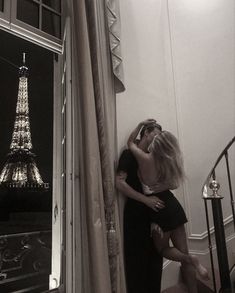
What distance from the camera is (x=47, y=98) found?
3.84m

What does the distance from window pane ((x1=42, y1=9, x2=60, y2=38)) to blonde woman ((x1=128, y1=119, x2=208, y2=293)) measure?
1199 millimetres

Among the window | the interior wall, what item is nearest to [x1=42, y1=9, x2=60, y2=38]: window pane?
the window

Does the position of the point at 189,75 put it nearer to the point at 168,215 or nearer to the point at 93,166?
the point at 168,215

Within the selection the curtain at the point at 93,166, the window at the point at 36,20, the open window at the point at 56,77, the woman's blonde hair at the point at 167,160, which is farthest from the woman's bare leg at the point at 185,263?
the window at the point at 36,20

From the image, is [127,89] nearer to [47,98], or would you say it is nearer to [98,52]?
[98,52]

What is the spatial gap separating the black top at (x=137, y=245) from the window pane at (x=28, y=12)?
135 centimetres

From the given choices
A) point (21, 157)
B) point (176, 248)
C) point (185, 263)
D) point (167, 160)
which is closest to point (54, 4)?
point (167, 160)

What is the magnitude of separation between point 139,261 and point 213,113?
2260mm

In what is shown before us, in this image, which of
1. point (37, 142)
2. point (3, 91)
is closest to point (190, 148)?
point (37, 142)

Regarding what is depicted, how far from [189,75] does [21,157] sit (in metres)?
3.06

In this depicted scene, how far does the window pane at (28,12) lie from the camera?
2.24 metres

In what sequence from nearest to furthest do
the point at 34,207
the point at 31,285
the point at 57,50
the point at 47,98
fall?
the point at 57,50
the point at 31,285
the point at 34,207
the point at 47,98

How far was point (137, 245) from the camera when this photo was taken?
2.20 metres

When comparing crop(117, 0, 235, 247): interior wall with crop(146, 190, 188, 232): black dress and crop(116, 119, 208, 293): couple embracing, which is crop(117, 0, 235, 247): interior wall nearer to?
crop(116, 119, 208, 293): couple embracing
